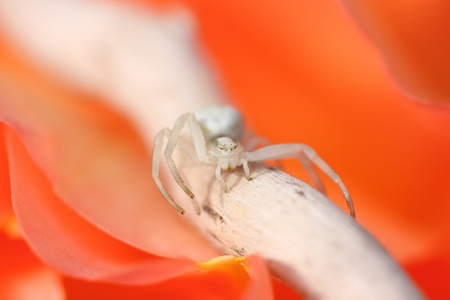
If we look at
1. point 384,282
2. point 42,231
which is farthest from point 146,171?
point 384,282

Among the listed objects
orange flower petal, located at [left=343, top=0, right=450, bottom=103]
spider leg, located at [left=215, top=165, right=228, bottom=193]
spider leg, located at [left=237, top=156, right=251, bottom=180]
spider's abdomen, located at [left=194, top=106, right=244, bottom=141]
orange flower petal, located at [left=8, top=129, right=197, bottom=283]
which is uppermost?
orange flower petal, located at [left=343, top=0, right=450, bottom=103]

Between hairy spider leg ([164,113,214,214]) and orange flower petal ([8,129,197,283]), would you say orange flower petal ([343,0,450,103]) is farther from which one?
orange flower petal ([8,129,197,283])

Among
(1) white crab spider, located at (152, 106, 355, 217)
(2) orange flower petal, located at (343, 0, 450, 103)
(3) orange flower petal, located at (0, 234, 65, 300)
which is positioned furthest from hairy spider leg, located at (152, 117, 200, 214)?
(2) orange flower petal, located at (343, 0, 450, 103)

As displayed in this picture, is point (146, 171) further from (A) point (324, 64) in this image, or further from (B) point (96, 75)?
(A) point (324, 64)

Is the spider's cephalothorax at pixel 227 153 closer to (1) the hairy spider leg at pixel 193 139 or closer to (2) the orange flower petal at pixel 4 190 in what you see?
(1) the hairy spider leg at pixel 193 139

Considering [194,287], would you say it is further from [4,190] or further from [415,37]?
[415,37]

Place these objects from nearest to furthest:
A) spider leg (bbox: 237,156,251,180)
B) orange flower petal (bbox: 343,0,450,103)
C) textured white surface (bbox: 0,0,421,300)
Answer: textured white surface (bbox: 0,0,421,300), spider leg (bbox: 237,156,251,180), orange flower petal (bbox: 343,0,450,103)
